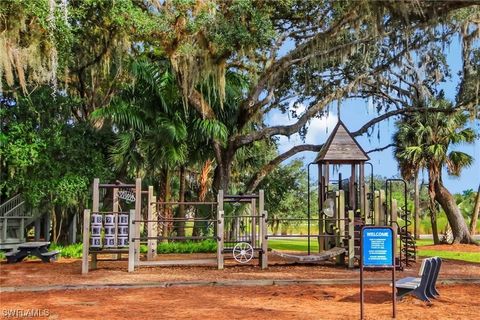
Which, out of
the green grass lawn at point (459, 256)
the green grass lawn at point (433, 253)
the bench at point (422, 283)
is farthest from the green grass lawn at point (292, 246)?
the bench at point (422, 283)

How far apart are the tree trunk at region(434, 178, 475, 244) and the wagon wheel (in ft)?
42.3

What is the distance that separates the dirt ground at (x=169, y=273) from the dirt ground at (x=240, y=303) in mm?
1153

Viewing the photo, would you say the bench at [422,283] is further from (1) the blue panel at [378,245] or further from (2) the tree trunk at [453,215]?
(2) the tree trunk at [453,215]

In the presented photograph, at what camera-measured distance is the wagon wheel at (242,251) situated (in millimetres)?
12320

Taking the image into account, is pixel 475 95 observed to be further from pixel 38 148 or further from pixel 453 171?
pixel 38 148

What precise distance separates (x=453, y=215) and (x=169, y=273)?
15.5 metres

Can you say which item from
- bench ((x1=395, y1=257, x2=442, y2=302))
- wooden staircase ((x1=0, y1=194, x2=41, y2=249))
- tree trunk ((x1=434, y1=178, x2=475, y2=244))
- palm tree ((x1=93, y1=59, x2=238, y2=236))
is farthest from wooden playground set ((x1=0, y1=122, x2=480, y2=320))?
tree trunk ((x1=434, y1=178, x2=475, y2=244))

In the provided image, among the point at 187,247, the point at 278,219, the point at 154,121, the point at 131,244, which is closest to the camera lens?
the point at 131,244

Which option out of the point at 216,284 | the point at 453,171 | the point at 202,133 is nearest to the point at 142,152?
the point at 202,133

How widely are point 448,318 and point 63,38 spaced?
11807 mm

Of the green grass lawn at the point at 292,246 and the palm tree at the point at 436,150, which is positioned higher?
the palm tree at the point at 436,150

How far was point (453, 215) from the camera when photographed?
22578 mm

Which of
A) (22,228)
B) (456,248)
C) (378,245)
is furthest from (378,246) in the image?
(456,248)

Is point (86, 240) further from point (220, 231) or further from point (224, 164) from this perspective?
point (224, 164)
